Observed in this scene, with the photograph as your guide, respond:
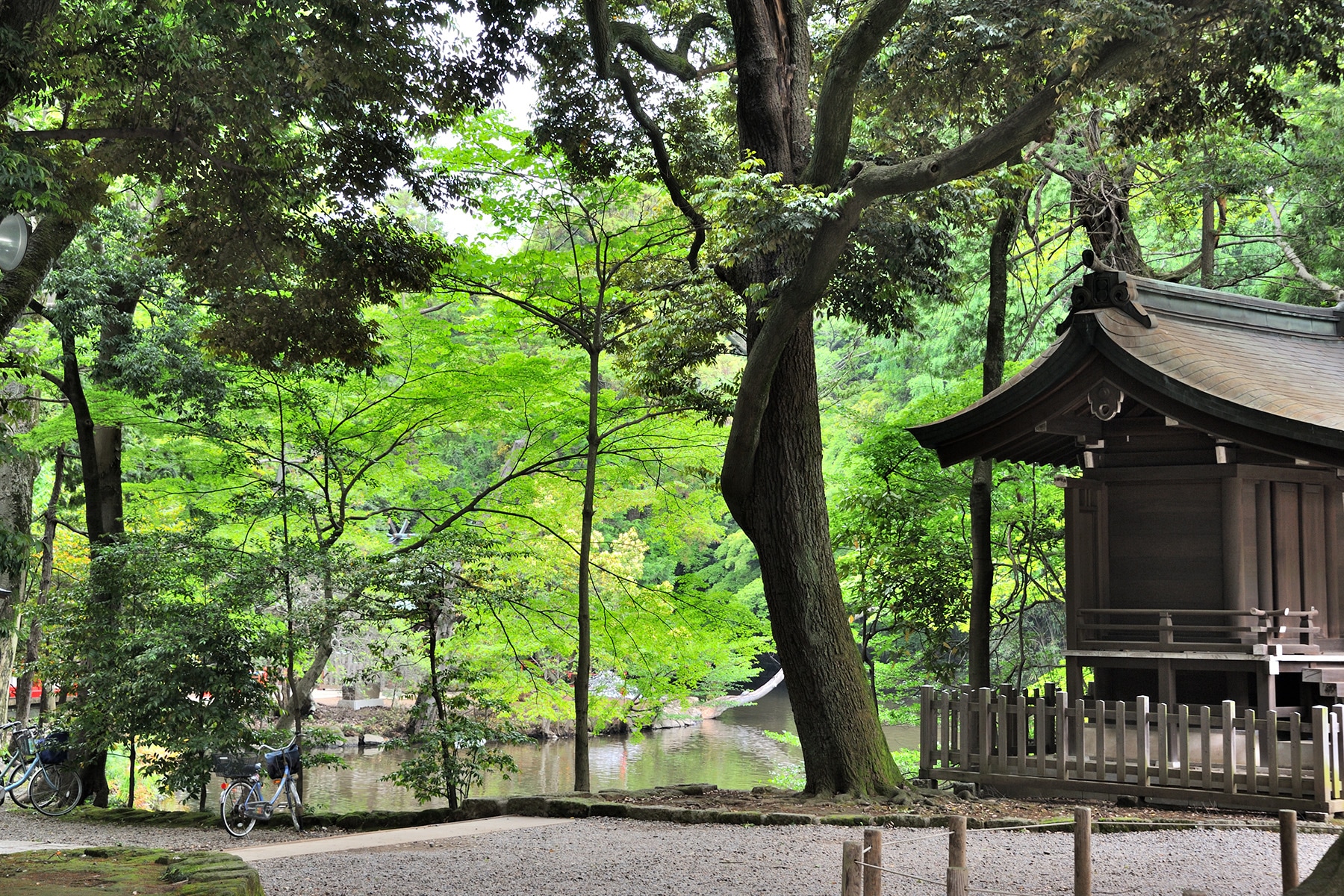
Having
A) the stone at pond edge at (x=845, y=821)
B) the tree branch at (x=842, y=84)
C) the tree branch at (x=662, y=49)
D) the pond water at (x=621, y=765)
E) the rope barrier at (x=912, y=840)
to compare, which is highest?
the tree branch at (x=662, y=49)

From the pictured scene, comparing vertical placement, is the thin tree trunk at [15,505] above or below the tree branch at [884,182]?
below

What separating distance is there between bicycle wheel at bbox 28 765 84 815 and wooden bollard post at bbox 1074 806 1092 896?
1138 cm

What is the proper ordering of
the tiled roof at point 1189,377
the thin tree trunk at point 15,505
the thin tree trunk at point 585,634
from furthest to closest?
1. the thin tree trunk at point 15,505
2. the thin tree trunk at point 585,634
3. the tiled roof at point 1189,377

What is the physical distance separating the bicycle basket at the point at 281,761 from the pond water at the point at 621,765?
535cm

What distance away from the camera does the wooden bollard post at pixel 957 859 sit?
4668 mm

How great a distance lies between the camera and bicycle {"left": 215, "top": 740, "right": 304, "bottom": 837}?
10.3 m

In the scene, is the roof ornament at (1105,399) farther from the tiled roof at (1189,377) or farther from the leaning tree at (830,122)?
the leaning tree at (830,122)

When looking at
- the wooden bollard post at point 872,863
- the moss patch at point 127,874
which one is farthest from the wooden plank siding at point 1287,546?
the moss patch at point 127,874

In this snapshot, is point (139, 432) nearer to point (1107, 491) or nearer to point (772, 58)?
point (772, 58)

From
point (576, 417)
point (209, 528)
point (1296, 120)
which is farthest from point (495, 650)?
point (1296, 120)

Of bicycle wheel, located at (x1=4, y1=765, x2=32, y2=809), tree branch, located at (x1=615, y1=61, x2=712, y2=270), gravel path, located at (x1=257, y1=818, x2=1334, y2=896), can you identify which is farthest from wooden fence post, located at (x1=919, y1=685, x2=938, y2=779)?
bicycle wheel, located at (x1=4, y1=765, x2=32, y2=809)

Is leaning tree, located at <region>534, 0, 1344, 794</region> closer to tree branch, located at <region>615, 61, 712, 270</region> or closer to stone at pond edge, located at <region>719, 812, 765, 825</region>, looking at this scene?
tree branch, located at <region>615, 61, 712, 270</region>

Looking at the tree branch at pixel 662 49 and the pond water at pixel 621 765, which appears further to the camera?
the pond water at pixel 621 765

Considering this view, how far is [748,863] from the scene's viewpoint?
6906mm
